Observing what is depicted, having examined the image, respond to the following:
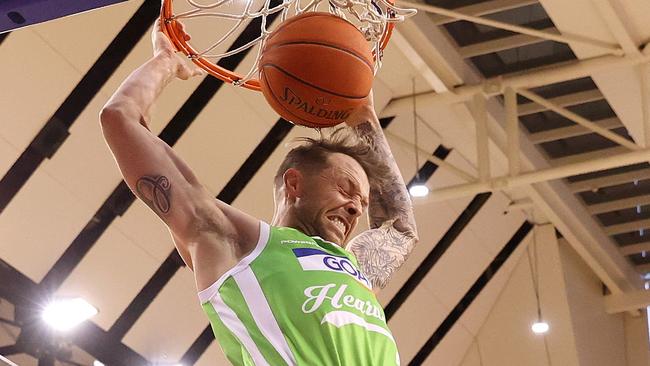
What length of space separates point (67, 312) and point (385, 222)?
5.33 meters

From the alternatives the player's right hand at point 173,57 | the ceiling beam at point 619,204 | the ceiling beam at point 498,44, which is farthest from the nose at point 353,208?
the ceiling beam at point 619,204

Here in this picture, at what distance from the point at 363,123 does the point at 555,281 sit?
30.0 ft

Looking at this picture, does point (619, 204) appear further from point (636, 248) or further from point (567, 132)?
point (567, 132)

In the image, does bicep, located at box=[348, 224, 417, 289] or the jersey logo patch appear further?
bicep, located at box=[348, 224, 417, 289]

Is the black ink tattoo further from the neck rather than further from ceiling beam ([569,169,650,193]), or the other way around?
ceiling beam ([569,169,650,193])

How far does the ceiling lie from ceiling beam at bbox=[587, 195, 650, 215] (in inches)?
0.8

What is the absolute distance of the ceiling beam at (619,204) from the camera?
12086mm

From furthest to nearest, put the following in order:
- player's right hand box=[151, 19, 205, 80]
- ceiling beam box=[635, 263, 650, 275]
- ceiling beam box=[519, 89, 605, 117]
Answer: ceiling beam box=[635, 263, 650, 275] → ceiling beam box=[519, 89, 605, 117] → player's right hand box=[151, 19, 205, 80]

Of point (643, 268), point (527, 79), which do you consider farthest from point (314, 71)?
point (643, 268)

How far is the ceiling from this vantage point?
789 centimetres

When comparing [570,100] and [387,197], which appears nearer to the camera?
[387,197]

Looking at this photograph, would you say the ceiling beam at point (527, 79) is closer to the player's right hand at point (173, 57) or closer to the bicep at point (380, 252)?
the bicep at point (380, 252)

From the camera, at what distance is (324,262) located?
2537mm

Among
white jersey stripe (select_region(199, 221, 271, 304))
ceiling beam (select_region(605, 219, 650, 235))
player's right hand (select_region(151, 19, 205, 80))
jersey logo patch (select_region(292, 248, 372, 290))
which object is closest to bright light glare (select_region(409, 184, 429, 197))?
ceiling beam (select_region(605, 219, 650, 235))
